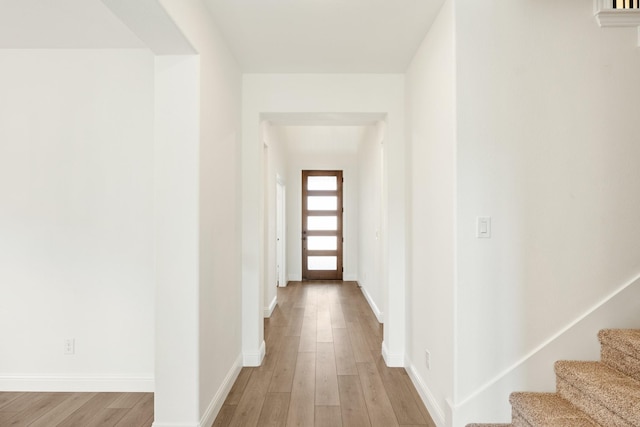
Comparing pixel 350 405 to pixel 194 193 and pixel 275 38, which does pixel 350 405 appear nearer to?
pixel 194 193

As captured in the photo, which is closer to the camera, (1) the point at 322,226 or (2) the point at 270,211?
(2) the point at 270,211

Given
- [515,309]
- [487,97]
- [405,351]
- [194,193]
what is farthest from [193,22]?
[405,351]

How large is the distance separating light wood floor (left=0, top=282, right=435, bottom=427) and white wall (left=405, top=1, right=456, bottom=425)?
268 mm

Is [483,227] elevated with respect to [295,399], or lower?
elevated

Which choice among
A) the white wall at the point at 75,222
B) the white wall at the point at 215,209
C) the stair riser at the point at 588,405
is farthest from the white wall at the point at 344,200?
the stair riser at the point at 588,405

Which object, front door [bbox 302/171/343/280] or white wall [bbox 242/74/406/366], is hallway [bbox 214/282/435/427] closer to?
white wall [bbox 242/74/406/366]

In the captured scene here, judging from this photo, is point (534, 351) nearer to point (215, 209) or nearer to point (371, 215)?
point (215, 209)

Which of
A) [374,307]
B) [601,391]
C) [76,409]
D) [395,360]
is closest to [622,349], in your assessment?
[601,391]

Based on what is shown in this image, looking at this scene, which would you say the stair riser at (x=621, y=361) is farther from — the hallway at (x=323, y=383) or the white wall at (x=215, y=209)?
the white wall at (x=215, y=209)

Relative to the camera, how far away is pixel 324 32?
2621 millimetres

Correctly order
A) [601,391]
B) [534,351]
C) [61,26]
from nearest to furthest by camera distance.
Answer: [601,391]
[534,351]
[61,26]

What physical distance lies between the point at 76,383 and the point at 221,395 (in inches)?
45.1

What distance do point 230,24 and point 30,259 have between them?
2.24m

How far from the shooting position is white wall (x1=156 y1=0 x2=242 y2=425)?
216cm
